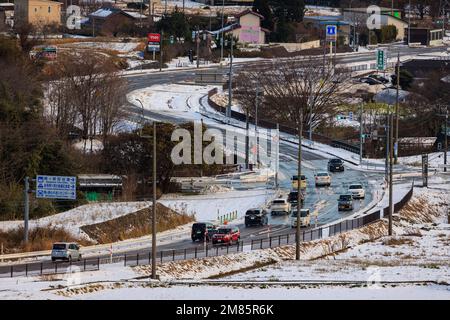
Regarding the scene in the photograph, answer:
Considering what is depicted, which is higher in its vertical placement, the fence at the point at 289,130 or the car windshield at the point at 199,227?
the car windshield at the point at 199,227

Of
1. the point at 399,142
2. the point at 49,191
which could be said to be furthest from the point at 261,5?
the point at 49,191

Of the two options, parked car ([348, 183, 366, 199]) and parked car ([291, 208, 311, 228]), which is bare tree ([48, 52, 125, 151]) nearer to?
parked car ([348, 183, 366, 199])

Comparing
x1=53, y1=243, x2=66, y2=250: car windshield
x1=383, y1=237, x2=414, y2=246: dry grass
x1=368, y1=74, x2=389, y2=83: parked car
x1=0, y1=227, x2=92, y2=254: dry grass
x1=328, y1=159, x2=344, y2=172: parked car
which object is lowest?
x1=368, y1=74, x2=389, y2=83: parked car

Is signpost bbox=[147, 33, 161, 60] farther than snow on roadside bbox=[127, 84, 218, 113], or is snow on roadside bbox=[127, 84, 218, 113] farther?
signpost bbox=[147, 33, 161, 60]

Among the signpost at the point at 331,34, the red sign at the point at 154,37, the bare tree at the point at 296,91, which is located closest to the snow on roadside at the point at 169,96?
the bare tree at the point at 296,91

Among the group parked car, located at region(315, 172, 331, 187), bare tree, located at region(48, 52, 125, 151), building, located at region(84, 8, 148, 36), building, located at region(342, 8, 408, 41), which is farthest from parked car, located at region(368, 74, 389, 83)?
parked car, located at region(315, 172, 331, 187)

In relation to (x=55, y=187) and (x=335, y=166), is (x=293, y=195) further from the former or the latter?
(x=55, y=187)

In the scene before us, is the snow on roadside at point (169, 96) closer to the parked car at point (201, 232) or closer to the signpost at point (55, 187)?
the signpost at point (55, 187)
